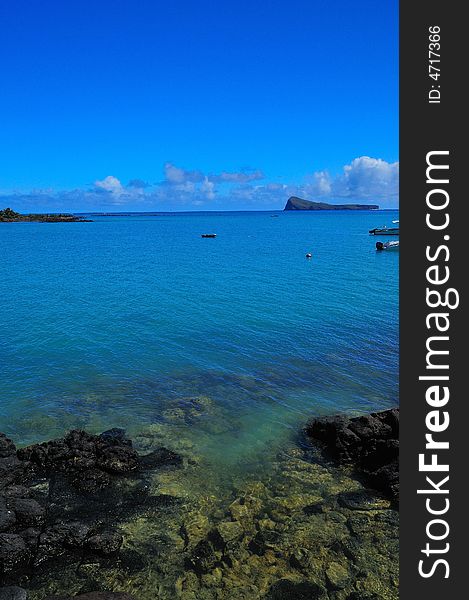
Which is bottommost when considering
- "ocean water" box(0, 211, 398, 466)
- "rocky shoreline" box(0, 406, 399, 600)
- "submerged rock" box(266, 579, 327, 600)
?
"submerged rock" box(266, 579, 327, 600)

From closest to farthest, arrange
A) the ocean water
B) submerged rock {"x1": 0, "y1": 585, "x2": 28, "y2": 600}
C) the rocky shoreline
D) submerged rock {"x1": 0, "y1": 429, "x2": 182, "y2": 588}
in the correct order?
submerged rock {"x1": 0, "y1": 585, "x2": 28, "y2": 600}
the rocky shoreline
submerged rock {"x1": 0, "y1": 429, "x2": 182, "y2": 588}
the ocean water

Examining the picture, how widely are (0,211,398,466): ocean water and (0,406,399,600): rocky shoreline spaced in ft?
8.18

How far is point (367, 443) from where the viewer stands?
2091cm

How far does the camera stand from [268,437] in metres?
22.9

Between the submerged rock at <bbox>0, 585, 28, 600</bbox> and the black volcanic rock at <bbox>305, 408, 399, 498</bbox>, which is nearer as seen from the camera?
the submerged rock at <bbox>0, 585, 28, 600</bbox>

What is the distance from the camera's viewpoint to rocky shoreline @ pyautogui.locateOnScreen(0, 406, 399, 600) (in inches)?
550

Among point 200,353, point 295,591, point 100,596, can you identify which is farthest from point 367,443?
point 200,353

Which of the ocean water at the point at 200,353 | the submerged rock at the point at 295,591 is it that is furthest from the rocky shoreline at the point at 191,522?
the ocean water at the point at 200,353

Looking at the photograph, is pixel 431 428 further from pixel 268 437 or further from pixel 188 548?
pixel 268 437

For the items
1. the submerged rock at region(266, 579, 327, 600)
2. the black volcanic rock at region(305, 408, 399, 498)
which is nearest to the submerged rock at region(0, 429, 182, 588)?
the submerged rock at region(266, 579, 327, 600)

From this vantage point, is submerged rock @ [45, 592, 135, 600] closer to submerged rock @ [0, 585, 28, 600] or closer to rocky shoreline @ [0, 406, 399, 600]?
rocky shoreline @ [0, 406, 399, 600]

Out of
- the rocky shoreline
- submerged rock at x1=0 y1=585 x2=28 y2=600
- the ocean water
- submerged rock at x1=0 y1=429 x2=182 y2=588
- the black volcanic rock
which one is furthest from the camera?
the ocean water

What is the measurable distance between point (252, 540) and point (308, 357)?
63.6 feet

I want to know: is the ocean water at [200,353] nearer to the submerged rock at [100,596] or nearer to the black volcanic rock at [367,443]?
the black volcanic rock at [367,443]
